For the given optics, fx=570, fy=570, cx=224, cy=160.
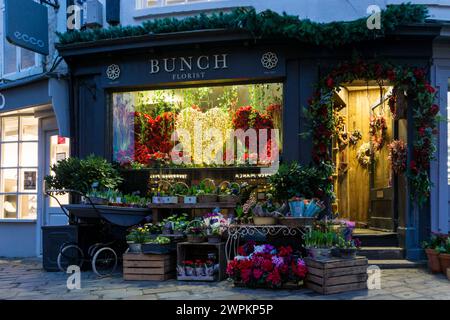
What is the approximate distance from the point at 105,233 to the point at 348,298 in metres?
4.42

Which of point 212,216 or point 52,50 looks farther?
point 52,50

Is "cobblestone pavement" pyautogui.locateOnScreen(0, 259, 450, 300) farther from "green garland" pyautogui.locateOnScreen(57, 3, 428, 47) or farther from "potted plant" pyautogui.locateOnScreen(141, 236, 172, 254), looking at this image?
"green garland" pyautogui.locateOnScreen(57, 3, 428, 47)

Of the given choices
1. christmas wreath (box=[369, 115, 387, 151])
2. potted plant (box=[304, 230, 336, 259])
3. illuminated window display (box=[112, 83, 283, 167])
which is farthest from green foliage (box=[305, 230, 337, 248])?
christmas wreath (box=[369, 115, 387, 151])

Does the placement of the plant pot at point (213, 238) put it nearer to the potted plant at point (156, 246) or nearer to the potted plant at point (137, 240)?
the potted plant at point (156, 246)

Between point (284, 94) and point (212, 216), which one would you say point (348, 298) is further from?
point (284, 94)

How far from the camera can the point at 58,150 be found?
476 inches

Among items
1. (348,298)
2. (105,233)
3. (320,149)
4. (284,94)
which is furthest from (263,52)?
(348,298)

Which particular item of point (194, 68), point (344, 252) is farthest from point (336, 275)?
point (194, 68)

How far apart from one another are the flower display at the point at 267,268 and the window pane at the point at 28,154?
6.40 metres

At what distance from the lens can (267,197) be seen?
936cm

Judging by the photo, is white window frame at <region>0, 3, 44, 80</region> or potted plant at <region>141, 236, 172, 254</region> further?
white window frame at <region>0, 3, 44, 80</region>

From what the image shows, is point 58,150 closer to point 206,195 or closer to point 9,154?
point 9,154

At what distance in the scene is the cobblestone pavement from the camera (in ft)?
23.0

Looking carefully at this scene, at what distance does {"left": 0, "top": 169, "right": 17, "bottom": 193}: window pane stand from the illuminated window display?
125 inches
